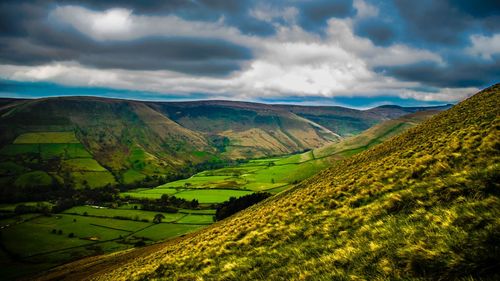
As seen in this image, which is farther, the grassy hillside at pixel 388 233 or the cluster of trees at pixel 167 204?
the cluster of trees at pixel 167 204

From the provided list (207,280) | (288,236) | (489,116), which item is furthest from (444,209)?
(489,116)

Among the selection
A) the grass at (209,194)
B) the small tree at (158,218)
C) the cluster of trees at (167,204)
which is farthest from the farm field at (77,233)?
the grass at (209,194)

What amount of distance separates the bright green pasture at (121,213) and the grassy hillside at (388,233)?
122761 mm

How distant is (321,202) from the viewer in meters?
22.0

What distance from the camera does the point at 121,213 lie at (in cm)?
15438

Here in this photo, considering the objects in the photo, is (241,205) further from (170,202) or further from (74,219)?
(74,219)

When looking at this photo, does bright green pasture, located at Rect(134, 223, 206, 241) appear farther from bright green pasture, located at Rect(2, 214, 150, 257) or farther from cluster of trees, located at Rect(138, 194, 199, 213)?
cluster of trees, located at Rect(138, 194, 199, 213)

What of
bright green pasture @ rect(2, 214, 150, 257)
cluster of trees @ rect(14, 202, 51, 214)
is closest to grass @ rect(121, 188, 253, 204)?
bright green pasture @ rect(2, 214, 150, 257)

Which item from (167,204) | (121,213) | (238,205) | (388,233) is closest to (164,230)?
(238,205)

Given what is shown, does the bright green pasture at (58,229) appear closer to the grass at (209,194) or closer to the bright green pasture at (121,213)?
the bright green pasture at (121,213)

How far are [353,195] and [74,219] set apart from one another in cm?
16658

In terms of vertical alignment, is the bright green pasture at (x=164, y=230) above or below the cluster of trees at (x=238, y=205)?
below

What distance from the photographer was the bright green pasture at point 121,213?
139938mm

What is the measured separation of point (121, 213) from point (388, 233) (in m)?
165
